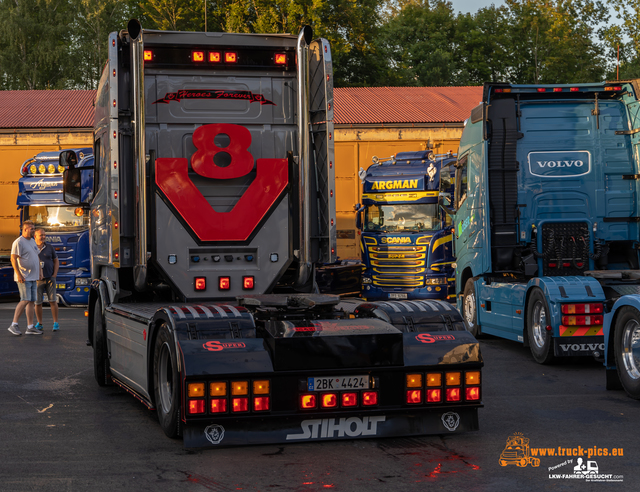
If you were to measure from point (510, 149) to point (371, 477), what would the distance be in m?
7.76

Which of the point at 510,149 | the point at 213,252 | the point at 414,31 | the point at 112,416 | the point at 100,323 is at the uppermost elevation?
the point at 414,31

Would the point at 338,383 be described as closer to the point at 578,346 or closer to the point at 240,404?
the point at 240,404

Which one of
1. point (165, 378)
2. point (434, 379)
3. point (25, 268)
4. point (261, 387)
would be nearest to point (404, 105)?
point (25, 268)

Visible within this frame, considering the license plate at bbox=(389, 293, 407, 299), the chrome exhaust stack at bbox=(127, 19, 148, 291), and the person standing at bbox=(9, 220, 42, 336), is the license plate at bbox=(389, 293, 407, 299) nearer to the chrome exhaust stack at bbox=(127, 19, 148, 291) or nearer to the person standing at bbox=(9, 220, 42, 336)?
the person standing at bbox=(9, 220, 42, 336)

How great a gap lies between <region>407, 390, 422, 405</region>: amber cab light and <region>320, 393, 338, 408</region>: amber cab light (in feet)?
1.86

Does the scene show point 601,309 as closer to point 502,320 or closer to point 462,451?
point 502,320

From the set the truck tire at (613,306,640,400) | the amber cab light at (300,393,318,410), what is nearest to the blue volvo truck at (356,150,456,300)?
the truck tire at (613,306,640,400)

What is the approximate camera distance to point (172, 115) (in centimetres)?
874

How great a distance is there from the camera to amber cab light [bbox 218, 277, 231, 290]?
28.1ft

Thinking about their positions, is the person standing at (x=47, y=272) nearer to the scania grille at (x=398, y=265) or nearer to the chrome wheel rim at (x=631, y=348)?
the scania grille at (x=398, y=265)

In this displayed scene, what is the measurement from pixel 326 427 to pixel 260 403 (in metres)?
0.56

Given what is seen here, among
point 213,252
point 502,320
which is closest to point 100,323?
point 213,252

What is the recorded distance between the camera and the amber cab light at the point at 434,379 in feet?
21.1

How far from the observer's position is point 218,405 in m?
6.01
